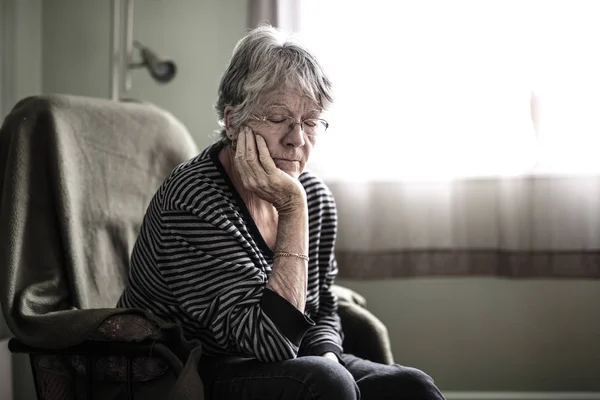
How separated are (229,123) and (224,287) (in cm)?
36

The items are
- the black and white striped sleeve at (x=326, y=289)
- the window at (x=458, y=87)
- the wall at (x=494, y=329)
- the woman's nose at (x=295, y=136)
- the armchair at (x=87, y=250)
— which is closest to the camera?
the armchair at (x=87, y=250)

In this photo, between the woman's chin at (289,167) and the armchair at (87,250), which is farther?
the woman's chin at (289,167)

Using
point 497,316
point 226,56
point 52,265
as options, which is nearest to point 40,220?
point 52,265

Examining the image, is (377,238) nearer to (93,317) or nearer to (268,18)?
(268,18)

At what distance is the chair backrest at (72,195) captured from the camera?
1.47m

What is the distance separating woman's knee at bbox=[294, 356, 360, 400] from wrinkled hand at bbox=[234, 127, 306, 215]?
12.5 inches

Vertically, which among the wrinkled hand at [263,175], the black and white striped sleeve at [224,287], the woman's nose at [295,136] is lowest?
the black and white striped sleeve at [224,287]

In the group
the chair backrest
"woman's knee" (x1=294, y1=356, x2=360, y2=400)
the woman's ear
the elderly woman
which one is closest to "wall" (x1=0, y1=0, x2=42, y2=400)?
the chair backrest

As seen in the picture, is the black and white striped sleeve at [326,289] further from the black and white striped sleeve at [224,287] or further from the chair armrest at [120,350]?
the chair armrest at [120,350]

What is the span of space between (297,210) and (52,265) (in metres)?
0.55

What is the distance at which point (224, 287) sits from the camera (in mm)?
1325

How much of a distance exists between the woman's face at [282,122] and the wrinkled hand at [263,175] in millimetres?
19

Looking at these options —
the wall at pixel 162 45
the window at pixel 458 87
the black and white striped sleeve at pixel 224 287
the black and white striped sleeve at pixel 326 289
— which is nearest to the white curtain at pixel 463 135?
the window at pixel 458 87

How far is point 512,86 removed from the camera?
2172 mm
